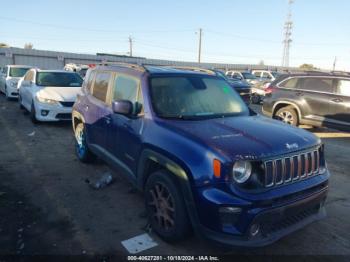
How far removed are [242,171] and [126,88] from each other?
7.44 ft

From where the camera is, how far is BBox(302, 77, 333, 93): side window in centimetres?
928

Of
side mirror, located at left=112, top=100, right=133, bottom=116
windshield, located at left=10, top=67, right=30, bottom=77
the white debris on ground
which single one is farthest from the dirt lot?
windshield, located at left=10, top=67, right=30, bottom=77

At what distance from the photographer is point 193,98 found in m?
4.21

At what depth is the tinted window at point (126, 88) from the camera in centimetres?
430

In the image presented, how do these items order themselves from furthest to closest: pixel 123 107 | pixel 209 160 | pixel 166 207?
pixel 123 107 < pixel 166 207 < pixel 209 160

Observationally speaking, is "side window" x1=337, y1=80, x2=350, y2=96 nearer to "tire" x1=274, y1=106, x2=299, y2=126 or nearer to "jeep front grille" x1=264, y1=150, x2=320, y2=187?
"tire" x1=274, y1=106, x2=299, y2=126

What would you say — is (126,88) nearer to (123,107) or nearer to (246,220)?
(123,107)

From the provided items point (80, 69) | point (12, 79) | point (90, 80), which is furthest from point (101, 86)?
point (80, 69)

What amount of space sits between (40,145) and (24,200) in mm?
3301

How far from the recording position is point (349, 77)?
29.1 feet

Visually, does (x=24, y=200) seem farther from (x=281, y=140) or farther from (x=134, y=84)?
(x=281, y=140)

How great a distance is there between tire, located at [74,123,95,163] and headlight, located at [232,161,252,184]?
3716mm

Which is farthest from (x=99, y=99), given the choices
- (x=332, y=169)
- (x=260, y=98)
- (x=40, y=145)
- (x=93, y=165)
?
(x=260, y=98)

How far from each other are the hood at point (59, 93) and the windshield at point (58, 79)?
460 millimetres
